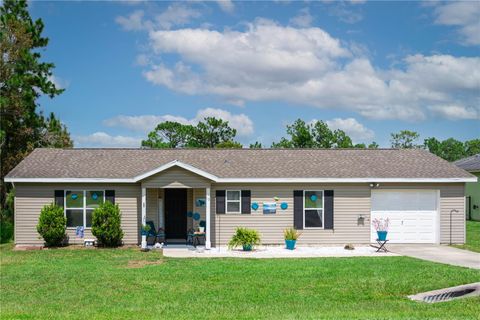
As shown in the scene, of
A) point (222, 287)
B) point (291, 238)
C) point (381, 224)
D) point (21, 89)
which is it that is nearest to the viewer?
point (222, 287)

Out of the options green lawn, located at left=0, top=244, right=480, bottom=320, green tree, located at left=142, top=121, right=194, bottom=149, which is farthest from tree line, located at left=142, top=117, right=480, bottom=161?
green lawn, located at left=0, top=244, right=480, bottom=320

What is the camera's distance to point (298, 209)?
20.3 metres

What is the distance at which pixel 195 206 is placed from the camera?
20562 mm

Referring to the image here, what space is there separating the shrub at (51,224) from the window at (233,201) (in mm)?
6119

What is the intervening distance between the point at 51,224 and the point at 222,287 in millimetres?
9654

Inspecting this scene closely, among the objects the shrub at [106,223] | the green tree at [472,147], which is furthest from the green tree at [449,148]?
the shrub at [106,223]

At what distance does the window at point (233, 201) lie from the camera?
2028 centimetres

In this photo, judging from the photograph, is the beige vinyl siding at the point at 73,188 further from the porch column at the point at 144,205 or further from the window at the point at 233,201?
the window at the point at 233,201

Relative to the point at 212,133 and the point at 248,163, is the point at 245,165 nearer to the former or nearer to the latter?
the point at 248,163

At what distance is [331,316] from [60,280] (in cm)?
739

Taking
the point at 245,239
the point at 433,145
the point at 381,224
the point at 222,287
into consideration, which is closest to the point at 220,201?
the point at 245,239

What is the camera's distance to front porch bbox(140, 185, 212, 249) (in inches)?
798

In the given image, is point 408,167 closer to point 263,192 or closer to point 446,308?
point 263,192

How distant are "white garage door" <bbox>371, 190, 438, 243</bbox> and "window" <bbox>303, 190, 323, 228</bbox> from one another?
7.65 ft
